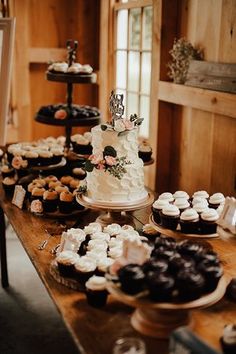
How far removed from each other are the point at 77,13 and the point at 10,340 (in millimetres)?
3599

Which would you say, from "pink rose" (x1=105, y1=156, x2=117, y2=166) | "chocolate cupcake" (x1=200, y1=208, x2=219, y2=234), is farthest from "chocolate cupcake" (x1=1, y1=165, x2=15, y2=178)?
"chocolate cupcake" (x1=200, y1=208, x2=219, y2=234)

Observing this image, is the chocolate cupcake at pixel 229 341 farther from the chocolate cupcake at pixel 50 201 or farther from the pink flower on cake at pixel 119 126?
the chocolate cupcake at pixel 50 201

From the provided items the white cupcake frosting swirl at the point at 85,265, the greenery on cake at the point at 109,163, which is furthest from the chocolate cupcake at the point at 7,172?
the white cupcake frosting swirl at the point at 85,265

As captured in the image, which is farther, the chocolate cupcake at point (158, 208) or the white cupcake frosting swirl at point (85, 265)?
the chocolate cupcake at point (158, 208)

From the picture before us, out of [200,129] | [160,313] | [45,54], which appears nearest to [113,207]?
[160,313]

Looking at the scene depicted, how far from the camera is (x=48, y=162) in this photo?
11.5 ft

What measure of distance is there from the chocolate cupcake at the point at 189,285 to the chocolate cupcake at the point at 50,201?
1.45 meters

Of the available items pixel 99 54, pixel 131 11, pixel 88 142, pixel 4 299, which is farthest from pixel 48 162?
pixel 99 54

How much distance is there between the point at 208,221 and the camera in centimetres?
214

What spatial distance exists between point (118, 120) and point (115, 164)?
0.24m

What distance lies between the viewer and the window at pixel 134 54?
171 inches

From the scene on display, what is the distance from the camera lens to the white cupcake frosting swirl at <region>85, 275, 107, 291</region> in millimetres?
1815

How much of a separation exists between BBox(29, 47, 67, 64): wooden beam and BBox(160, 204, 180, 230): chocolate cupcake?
135 inches

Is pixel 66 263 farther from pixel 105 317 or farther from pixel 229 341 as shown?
pixel 229 341
